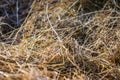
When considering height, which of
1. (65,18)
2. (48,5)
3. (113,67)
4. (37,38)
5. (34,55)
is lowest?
(113,67)

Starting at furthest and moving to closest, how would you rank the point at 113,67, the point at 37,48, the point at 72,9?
the point at 72,9
the point at 37,48
the point at 113,67

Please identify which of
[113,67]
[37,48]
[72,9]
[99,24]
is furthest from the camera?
[72,9]

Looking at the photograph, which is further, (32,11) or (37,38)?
(32,11)

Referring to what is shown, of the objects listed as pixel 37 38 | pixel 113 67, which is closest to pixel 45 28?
pixel 37 38

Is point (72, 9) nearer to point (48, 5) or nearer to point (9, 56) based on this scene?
point (48, 5)

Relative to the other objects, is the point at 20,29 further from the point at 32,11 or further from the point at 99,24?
the point at 99,24

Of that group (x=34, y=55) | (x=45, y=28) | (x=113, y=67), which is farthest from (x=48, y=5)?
(x=113, y=67)

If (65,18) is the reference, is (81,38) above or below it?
below
